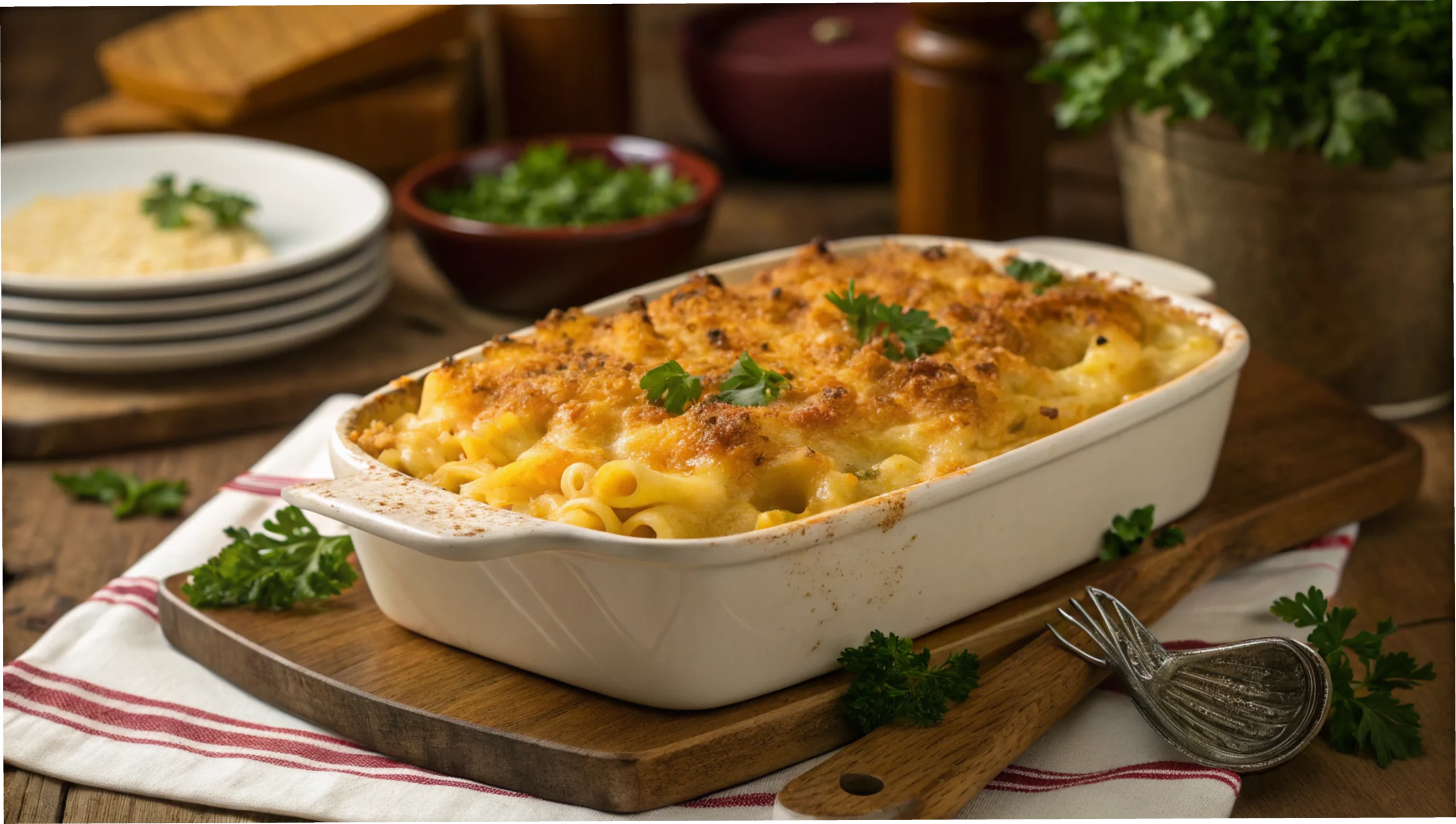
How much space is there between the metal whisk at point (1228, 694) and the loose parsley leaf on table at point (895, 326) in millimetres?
471

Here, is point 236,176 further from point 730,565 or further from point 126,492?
point 730,565

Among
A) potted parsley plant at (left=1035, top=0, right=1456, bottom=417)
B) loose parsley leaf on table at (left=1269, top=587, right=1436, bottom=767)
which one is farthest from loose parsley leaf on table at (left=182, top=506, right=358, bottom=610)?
potted parsley plant at (left=1035, top=0, right=1456, bottom=417)

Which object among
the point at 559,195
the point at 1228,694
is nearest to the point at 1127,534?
the point at 1228,694

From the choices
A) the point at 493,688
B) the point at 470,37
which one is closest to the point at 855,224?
the point at 470,37

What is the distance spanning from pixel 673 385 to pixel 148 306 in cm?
154

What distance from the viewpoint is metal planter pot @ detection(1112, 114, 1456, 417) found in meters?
2.95

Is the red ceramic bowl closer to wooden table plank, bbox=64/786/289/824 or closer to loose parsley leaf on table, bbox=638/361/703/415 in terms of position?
loose parsley leaf on table, bbox=638/361/703/415

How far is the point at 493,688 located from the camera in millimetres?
2012

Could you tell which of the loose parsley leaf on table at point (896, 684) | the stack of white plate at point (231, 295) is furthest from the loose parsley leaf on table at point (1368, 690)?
the stack of white plate at point (231, 295)

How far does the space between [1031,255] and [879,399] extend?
75 centimetres

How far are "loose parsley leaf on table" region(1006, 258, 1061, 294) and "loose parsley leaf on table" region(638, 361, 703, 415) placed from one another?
75 centimetres

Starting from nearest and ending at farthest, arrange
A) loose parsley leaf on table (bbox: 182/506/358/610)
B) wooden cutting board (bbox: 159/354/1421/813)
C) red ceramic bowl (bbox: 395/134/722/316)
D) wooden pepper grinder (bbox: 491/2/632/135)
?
wooden cutting board (bbox: 159/354/1421/813), loose parsley leaf on table (bbox: 182/506/358/610), red ceramic bowl (bbox: 395/134/722/316), wooden pepper grinder (bbox: 491/2/632/135)

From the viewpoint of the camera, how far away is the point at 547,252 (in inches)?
133

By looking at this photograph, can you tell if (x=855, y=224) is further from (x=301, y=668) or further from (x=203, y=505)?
(x=301, y=668)
